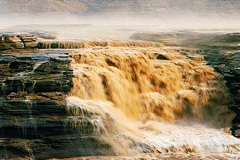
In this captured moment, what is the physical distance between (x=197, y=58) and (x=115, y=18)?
2743 cm

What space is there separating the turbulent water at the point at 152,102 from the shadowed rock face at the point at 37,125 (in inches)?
8.6

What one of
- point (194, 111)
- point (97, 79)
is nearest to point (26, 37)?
point (97, 79)

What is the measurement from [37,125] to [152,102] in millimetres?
2806

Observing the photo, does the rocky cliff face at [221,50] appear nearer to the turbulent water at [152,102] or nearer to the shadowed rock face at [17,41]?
the turbulent water at [152,102]

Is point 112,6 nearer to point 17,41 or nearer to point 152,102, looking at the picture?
point 17,41

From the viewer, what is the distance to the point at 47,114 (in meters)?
9.44

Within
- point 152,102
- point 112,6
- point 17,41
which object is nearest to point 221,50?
point 152,102

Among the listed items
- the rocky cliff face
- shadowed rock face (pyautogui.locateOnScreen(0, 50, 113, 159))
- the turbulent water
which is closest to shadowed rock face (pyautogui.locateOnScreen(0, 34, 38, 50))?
the turbulent water

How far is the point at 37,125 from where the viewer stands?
938 centimetres

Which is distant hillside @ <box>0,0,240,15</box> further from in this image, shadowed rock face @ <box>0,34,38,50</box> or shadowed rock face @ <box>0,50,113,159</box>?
shadowed rock face @ <box>0,50,113,159</box>

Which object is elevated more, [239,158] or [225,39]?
[225,39]

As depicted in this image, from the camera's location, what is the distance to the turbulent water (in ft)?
31.5

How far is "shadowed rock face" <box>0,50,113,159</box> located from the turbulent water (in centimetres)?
22

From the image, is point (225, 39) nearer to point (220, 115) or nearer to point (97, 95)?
point (220, 115)
